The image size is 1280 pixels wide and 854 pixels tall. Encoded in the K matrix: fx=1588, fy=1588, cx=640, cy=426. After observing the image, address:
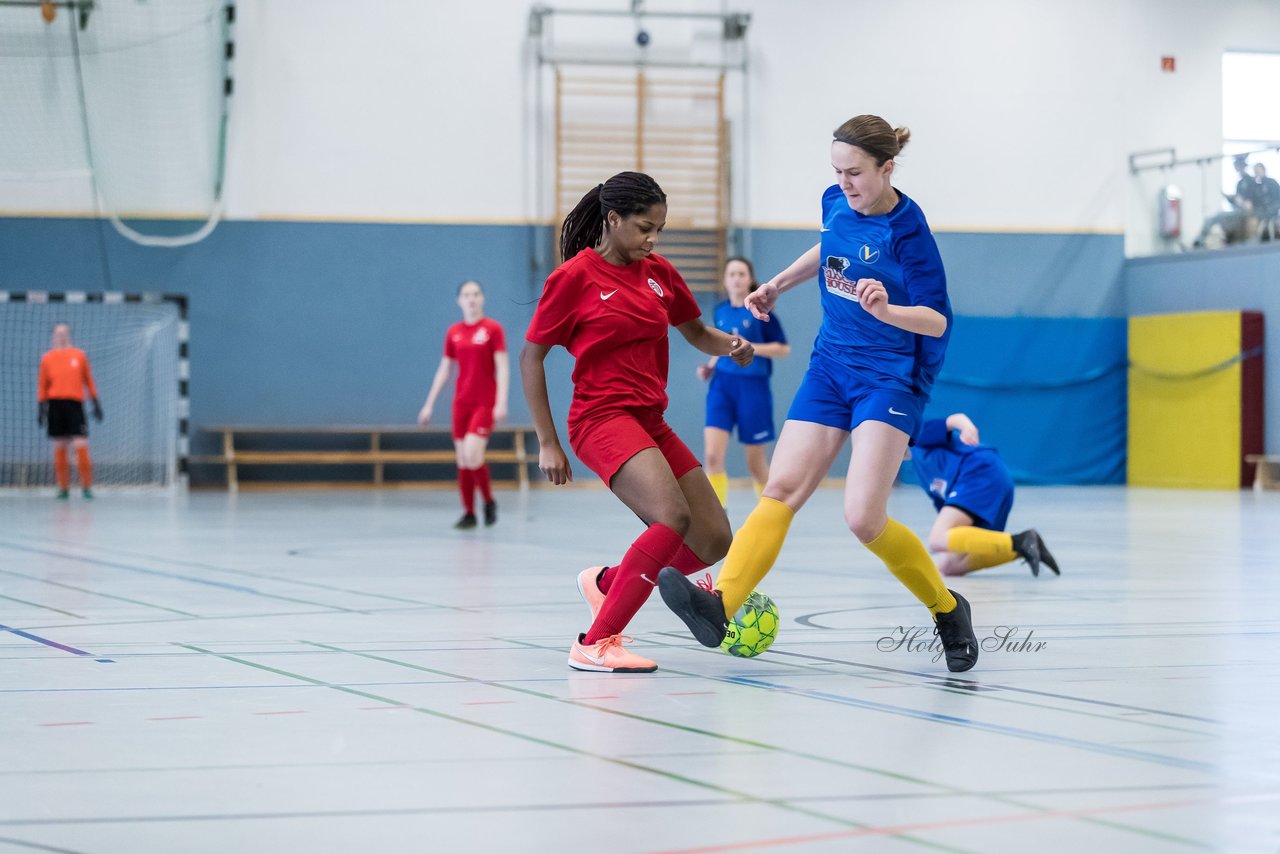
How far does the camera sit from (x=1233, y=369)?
63.0ft

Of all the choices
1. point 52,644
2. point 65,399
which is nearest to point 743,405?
point 52,644

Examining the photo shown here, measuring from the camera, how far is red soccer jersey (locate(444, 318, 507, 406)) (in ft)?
37.3

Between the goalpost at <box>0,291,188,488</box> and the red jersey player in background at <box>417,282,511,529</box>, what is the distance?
7463 millimetres

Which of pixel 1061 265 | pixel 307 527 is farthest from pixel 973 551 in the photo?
pixel 1061 265

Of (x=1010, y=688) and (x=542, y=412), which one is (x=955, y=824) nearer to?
(x=1010, y=688)

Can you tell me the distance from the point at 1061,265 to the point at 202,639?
56.6ft

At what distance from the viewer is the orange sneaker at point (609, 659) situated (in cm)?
455

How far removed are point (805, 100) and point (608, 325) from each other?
15.6m

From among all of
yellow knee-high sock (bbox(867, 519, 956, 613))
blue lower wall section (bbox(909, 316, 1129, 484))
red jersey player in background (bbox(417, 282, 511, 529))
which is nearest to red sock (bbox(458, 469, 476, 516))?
red jersey player in background (bbox(417, 282, 511, 529))

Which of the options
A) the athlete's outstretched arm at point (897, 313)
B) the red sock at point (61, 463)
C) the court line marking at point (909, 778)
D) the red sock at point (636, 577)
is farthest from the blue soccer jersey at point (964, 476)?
the red sock at point (61, 463)

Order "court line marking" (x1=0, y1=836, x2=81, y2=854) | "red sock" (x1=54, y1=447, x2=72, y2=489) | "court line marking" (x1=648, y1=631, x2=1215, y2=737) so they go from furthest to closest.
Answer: "red sock" (x1=54, y1=447, x2=72, y2=489) → "court line marking" (x1=648, y1=631, x2=1215, y2=737) → "court line marking" (x1=0, y1=836, x2=81, y2=854)

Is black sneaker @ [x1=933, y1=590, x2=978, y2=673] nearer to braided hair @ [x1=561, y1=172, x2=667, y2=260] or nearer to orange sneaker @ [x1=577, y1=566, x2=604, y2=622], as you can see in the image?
orange sneaker @ [x1=577, y1=566, x2=604, y2=622]

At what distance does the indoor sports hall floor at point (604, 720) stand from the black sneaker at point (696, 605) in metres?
0.14

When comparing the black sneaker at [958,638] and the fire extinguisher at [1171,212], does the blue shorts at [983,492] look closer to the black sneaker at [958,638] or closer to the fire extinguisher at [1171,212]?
the black sneaker at [958,638]
